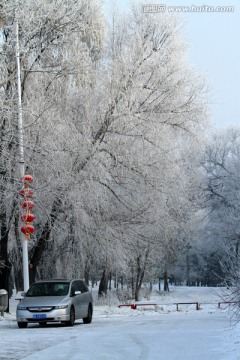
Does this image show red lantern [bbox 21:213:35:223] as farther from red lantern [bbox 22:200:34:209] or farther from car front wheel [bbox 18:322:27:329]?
car front wheel [bbox 18:322:27:329]

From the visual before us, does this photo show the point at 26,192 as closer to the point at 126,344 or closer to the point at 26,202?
the point at 26,202

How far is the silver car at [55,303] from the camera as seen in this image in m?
21.0

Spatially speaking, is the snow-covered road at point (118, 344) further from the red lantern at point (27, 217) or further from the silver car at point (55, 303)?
the red lantern at point (27, 217)

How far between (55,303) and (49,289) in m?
1.65

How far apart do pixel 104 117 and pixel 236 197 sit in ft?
100

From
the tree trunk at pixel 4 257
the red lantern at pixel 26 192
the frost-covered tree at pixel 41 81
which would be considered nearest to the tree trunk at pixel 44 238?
the frost-covered tree at pixel 41 81

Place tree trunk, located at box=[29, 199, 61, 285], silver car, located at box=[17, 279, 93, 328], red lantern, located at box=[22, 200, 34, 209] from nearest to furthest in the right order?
1. silver car, located at box=[17, 279, 93, 328]
2. red lantern, located at box=[22, 200, 34, 209]
3. tree trunk, located at box=[29, 199, 61, 285]

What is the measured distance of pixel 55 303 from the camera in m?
21.2

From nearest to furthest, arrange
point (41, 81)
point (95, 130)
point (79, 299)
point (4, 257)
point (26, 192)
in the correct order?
point (79, 299) < point (26, 192) < point (4, 257) < point (41, 81) < point (95, 130)

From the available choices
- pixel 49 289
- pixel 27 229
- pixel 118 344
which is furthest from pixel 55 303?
pixel 118 344

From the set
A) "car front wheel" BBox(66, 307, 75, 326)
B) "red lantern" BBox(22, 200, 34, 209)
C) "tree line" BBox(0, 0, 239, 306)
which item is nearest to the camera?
"car front wheel" BBox(66, 307, 75, 326)

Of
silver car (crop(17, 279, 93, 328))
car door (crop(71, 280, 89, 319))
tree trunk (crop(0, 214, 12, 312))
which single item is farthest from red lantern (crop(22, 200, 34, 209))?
car door (crop(71, 280, 89, 319))

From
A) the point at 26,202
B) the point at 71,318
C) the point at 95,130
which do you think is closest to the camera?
the point at 71,318

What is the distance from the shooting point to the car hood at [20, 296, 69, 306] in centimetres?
2122
